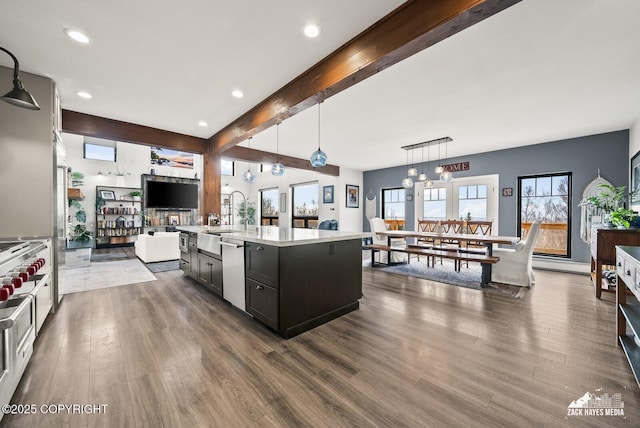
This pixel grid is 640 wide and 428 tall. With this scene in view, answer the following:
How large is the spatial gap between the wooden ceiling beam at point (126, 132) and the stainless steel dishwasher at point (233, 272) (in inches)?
108

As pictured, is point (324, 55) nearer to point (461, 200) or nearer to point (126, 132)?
point (126, 132)

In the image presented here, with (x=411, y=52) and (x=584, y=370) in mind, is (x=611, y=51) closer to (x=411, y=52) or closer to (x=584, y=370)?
(x=411, y=52)

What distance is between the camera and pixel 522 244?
159 inches

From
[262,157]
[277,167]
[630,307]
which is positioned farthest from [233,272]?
[262,157]

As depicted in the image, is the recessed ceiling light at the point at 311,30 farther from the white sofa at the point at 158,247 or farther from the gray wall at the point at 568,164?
the gray wall at the point at 568,164

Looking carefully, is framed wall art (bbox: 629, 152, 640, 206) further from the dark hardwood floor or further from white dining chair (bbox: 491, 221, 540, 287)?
the dark hardwood floor

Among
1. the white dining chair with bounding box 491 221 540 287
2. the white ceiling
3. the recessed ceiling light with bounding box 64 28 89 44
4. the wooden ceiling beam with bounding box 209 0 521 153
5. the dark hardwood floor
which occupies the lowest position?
the dark hardwood floor

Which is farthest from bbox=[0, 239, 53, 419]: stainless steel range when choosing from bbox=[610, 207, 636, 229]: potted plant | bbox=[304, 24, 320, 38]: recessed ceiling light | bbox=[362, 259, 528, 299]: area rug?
bbox=[610, 207, 636, 229]: potted plant

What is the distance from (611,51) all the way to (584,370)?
2795 mm

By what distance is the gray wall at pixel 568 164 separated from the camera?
4652 mm

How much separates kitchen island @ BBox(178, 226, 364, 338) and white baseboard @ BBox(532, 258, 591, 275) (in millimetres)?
4869

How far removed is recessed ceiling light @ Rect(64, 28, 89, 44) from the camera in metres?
2.20

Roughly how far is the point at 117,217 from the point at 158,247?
416cm

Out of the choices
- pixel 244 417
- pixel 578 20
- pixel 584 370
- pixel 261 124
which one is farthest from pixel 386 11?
pixel 584 370
